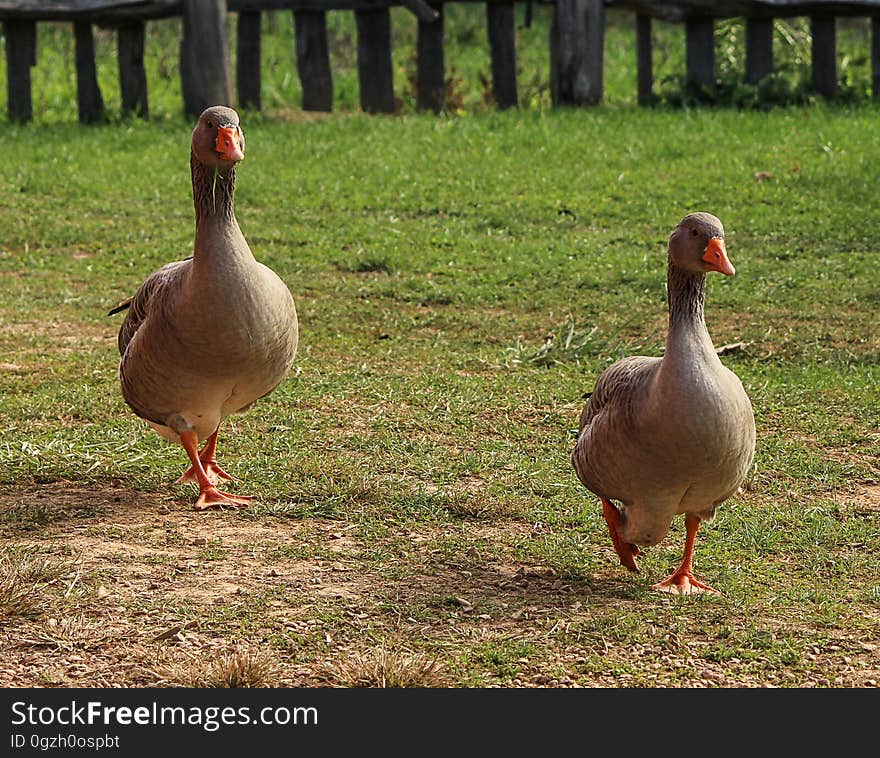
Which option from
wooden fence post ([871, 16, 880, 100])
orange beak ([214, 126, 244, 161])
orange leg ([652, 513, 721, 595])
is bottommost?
orange leg ([652, 513, 721, 595])

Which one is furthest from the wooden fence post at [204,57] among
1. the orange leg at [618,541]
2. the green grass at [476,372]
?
the orange leg at [618,541]

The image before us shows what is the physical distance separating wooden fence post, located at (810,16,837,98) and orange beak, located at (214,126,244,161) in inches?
386

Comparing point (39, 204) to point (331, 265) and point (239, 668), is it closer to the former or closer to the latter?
point (331, 265)

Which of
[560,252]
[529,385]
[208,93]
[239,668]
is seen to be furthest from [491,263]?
[239,668]

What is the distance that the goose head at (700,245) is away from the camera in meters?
4.52

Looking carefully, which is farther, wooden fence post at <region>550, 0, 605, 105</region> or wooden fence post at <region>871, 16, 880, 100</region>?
wooden fence post at <region>871, 16, 880, 100</region>

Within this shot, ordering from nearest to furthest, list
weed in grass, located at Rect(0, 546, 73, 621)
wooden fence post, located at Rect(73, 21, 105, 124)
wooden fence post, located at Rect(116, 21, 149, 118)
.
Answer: weed in grass, located at Rect(0, 546, 73, 621) < wooden fence post, located at Rect(73, 21, 105, 124) < wooden fence post, located at Rect(116, 21, 149, 118)

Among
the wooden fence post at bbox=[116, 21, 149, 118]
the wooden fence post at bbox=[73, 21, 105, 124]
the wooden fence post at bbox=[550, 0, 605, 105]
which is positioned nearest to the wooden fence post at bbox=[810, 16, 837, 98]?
the wooden fence post at bbox=[550, 0, 605, 105]

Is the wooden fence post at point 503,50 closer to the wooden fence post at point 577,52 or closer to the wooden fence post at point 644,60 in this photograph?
the wooden fence post at point 577,52

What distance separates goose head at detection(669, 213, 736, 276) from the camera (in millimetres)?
4516

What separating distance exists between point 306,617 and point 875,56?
11272 millimetres

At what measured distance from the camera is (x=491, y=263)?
31.3 feet

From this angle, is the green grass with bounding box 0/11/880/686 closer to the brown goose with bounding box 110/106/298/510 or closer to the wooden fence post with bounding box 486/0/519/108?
the brown goose with bounding box 110/106/298/510

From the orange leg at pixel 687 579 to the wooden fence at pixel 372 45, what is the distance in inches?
368
